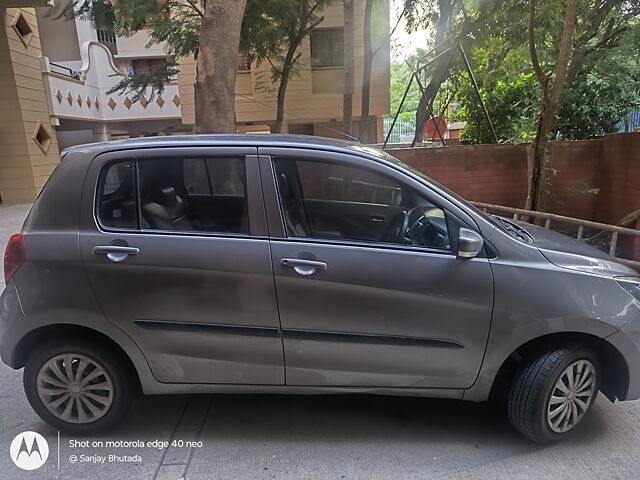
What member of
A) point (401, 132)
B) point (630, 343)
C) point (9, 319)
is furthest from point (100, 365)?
point (401, 132)

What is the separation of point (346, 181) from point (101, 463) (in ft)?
7.93

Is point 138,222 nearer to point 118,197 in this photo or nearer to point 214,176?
point 118,197

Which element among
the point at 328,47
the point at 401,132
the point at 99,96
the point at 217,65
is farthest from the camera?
the point at 401,132

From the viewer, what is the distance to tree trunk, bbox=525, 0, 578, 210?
568 centimetres

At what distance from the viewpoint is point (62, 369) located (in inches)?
107

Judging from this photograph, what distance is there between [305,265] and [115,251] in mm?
1100

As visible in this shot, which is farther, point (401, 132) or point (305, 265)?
point (401, 132)

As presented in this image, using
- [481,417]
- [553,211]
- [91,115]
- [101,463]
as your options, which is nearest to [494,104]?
[553,211]

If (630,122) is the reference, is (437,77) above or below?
above

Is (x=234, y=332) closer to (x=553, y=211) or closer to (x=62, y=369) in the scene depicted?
(x=62, y=369)

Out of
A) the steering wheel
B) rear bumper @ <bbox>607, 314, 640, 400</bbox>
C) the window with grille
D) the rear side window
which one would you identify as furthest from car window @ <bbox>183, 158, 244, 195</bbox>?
the window with grille

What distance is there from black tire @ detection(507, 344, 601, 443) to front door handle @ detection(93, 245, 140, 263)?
237 centimetres

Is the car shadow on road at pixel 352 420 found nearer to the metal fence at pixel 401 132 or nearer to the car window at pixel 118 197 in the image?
the car window at pixel 118 197

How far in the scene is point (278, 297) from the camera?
250 cm
